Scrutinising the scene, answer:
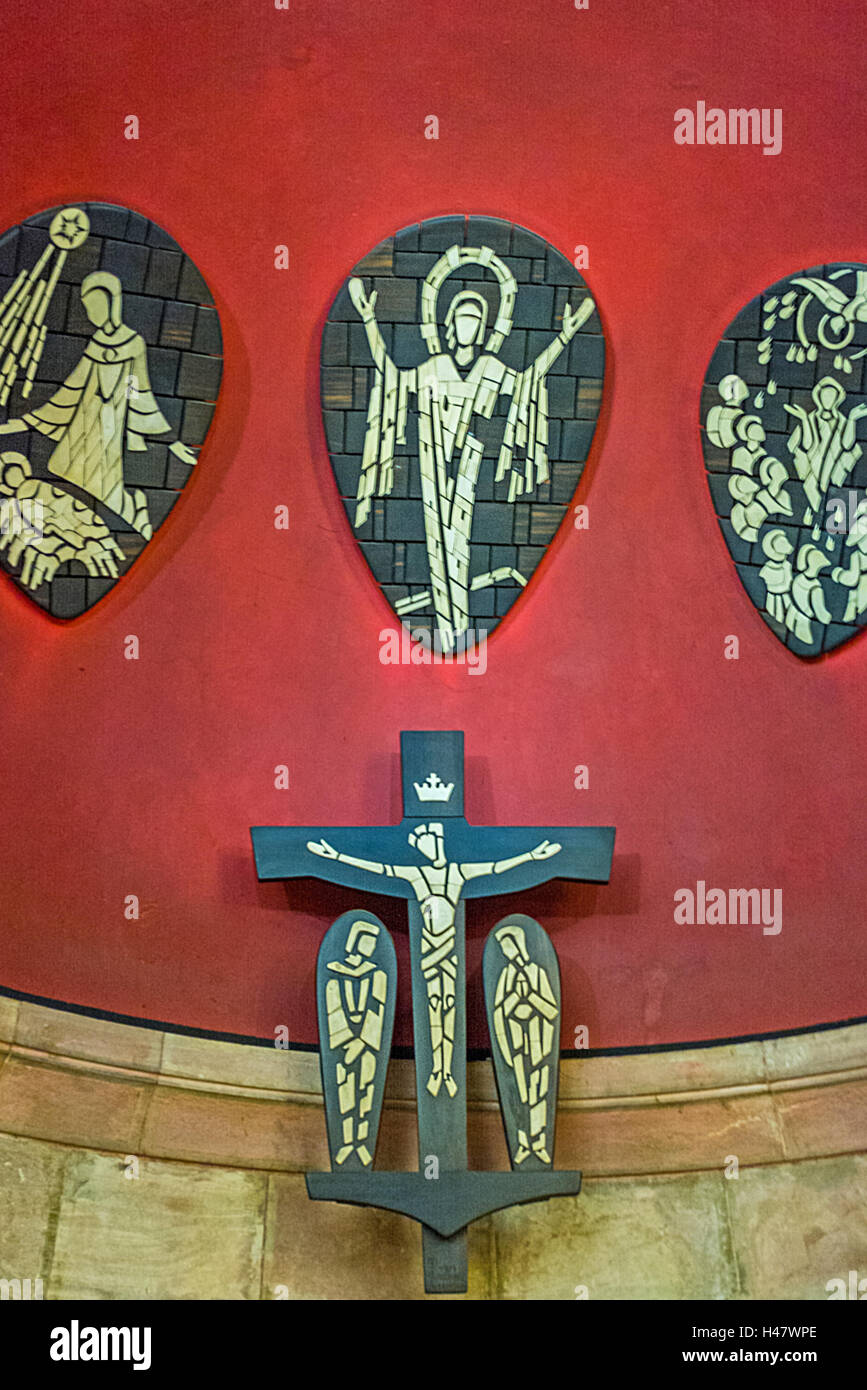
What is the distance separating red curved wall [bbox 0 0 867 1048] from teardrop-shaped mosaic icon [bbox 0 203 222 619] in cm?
7

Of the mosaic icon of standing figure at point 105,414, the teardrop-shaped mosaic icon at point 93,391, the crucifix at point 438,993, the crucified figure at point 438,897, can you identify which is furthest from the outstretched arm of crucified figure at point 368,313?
the crucified figure at point 438,897

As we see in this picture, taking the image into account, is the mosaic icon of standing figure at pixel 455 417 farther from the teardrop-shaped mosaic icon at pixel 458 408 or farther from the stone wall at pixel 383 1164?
the stone wall at pixel 383 1164

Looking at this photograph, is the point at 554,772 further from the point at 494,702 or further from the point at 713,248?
the point at 713,248

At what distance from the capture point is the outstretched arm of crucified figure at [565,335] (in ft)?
11.6

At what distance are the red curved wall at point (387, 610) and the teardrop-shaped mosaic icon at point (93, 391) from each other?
7 cm

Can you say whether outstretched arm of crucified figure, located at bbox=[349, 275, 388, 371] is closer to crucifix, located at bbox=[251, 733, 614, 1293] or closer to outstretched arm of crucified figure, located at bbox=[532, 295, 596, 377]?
outstretched arm of crucified figure, located at bbox=[532, 295, 596, 377]

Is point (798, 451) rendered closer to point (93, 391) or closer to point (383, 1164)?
point (93, 391)

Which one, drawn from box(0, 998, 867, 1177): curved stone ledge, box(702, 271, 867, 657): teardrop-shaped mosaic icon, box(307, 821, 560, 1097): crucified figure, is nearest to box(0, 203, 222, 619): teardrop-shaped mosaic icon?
box(307, 821, 560, 1097): crucified figure

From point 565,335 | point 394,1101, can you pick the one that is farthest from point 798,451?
point 394,1101

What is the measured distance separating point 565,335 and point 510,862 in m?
1.28

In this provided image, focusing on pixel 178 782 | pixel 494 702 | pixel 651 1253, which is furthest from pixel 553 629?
pixel 651 1253

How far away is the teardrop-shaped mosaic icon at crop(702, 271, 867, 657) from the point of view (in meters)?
3.48

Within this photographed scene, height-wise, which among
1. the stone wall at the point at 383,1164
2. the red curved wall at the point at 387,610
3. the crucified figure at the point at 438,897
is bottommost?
the stone wall at the point at 383,1164

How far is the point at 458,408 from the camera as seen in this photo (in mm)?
3480
